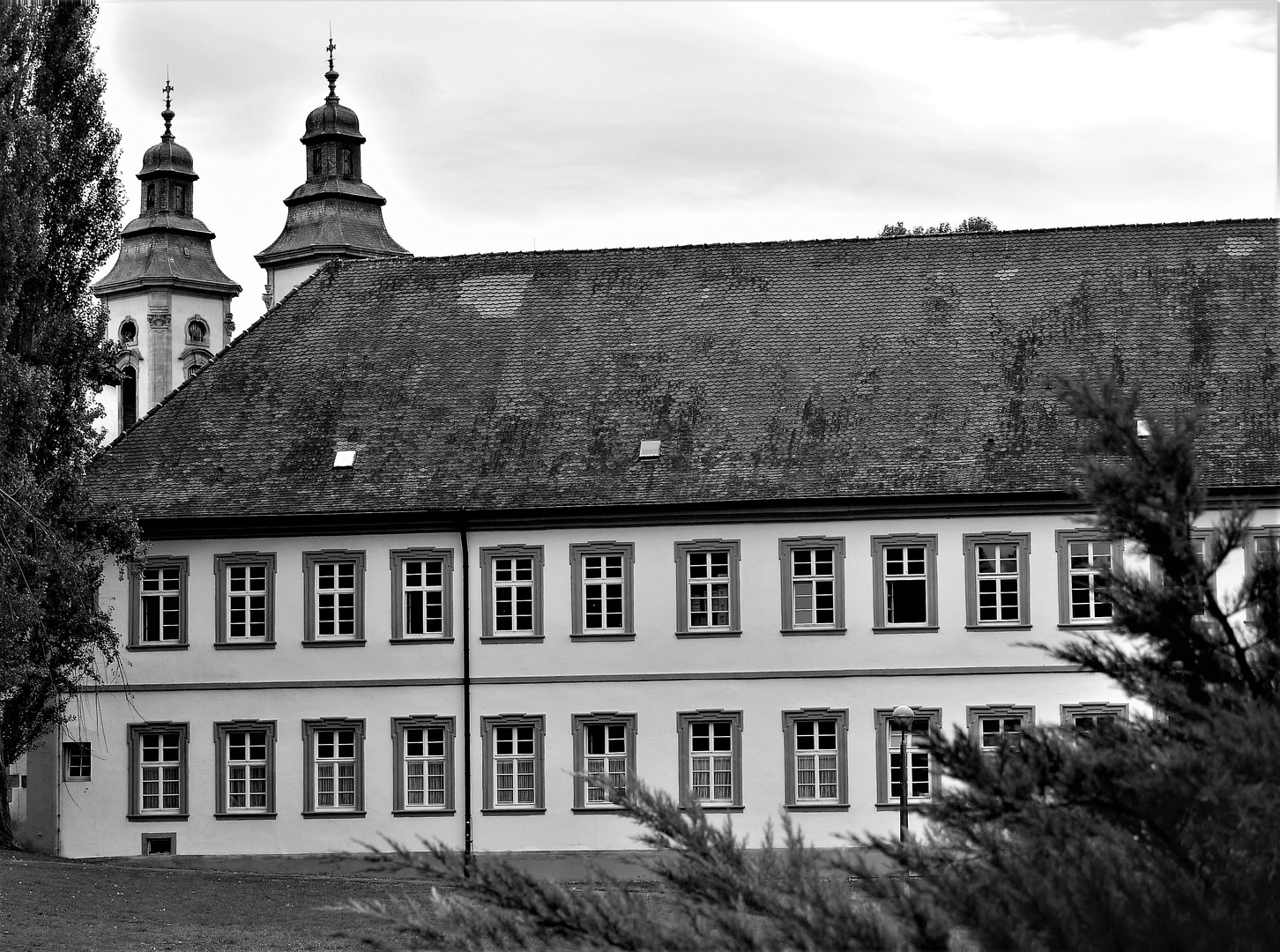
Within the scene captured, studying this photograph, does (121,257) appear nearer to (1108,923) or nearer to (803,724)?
(803,724)

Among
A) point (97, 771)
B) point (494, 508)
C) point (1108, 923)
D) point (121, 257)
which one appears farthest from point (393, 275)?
point (121, 257)

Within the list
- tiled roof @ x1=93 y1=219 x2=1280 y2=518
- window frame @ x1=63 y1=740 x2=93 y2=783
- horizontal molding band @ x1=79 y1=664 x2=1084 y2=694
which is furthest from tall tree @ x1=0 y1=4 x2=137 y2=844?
tiled roof @ x1=93 y1=219 x2=1280 y2=518

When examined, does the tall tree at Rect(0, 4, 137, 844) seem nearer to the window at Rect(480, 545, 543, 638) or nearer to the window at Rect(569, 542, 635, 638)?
the window at Rect(480, 545, 543, 638)

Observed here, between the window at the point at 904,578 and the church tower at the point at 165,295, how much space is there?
6399 centimetres

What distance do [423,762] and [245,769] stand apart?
297cm

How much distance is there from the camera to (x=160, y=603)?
32.7m

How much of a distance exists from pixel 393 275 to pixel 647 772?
11.0 metres

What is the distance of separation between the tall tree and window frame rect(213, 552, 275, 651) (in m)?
1.77

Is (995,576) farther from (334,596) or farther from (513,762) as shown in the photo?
(334,596)

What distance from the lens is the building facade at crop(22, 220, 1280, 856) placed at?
30.8 m

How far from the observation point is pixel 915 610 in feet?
102

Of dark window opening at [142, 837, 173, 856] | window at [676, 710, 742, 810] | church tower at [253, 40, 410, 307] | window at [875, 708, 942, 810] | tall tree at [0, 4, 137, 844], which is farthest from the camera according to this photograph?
church tower at [253, 40, 410, 307]

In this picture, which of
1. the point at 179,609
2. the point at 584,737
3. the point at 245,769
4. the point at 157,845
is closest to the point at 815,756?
the point at 584,737

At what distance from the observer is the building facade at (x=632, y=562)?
30797mm
